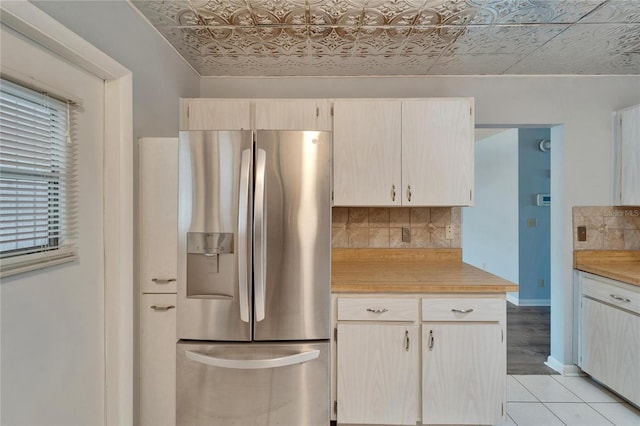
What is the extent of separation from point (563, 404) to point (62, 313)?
10.1ft

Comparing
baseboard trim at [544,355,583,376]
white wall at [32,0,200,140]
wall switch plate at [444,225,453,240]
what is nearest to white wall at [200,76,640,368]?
baseboard trim at [544,355,583,376]

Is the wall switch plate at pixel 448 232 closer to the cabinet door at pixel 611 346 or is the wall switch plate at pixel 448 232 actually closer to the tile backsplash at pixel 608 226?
the tile backsplash at pixel 608 226

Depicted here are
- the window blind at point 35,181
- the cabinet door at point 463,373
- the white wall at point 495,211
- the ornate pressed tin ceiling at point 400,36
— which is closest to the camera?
the window blind at point 35,181

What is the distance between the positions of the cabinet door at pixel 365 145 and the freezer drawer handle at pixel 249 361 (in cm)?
110

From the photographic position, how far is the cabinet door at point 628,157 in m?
2.42

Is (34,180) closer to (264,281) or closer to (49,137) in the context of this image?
(49,137)

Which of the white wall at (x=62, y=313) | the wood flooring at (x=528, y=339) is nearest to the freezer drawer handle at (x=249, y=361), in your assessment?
the white wall at (x=62, y=313)

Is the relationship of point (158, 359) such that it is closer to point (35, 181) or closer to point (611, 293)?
point (35, 181)

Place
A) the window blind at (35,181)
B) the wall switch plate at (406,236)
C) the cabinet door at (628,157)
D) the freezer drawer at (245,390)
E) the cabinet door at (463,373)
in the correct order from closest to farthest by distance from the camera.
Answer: the window blind at (35,181) < the freezer drawer at (245,390) < the cabinet door at (463,373) < the cabinet door at (628,157) < the wall switch plate at (406,236)

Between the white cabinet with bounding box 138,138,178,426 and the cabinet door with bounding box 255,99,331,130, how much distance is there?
79cm

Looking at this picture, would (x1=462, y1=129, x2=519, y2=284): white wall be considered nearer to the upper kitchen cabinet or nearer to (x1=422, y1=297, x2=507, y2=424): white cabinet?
the upper kitchen cabinet

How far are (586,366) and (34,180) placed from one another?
3.63 m

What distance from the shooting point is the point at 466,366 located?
1846 millimetres

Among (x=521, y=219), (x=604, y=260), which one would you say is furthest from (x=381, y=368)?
(x=521, y=219)
